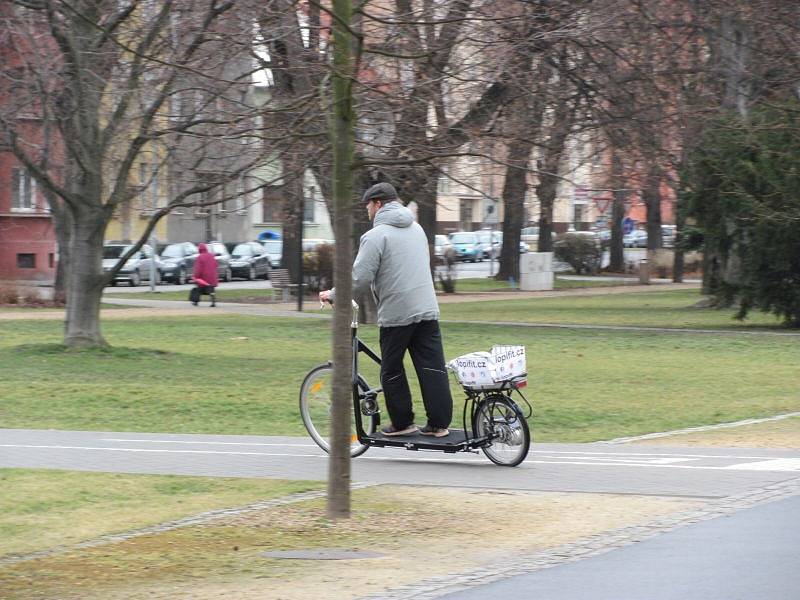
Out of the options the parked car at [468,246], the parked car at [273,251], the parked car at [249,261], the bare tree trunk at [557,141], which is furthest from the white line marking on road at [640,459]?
the parked car at [468,246]

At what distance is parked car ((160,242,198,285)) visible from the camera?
54.8 metres

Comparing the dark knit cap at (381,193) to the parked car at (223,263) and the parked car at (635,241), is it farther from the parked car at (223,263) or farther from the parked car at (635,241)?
the parked car at (635,241)

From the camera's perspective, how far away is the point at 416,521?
7930 mm

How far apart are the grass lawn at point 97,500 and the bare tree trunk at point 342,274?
94cm

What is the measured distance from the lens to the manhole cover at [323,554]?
22.9ft

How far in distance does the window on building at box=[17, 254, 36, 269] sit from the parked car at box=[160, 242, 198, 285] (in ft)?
15.9

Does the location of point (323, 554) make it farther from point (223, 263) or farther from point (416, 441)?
point (223, 263)

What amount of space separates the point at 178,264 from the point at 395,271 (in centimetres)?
4572

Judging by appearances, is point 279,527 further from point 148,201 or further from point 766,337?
point 148,201

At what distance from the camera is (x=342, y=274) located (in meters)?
7.89

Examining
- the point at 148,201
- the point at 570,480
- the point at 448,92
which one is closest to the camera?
the point at 570,480

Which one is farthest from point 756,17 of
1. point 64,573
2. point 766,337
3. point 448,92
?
point 64,573

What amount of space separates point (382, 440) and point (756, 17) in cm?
1886

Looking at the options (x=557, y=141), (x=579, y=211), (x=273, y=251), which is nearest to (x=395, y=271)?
(x=557, y=141)
